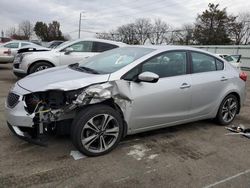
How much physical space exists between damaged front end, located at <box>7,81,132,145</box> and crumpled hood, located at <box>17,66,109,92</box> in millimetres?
57

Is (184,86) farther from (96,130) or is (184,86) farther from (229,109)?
(96,130)

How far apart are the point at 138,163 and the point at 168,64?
5.48ft

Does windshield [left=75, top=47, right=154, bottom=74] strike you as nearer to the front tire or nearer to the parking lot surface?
the front tire

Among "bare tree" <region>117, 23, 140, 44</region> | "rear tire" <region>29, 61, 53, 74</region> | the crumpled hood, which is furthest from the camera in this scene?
"bare tree" <region>117, 23, 140, 44</region>

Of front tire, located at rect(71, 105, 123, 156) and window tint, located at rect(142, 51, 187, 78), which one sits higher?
window tint, located at rect(142, 51, 187, 78)

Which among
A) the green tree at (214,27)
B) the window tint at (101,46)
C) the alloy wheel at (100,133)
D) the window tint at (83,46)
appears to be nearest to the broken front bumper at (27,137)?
the alloy wheel at (100,133)

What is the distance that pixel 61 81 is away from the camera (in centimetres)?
368

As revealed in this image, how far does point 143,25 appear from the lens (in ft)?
231

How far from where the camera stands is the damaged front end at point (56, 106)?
3.51 meters

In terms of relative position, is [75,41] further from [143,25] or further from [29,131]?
[143,25]

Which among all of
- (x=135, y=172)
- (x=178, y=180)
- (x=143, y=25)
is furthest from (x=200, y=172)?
(x=143, y=25)

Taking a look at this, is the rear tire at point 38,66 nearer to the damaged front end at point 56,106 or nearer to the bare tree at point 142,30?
the damaged front end at point 56,106

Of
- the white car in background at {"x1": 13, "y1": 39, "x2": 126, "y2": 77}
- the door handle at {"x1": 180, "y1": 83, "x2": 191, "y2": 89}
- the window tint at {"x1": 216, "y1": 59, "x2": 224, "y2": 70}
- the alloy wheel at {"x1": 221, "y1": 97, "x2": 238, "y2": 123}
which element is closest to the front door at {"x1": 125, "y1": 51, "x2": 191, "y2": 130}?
the door handle at {"x1": 180, "y1": 83, "x2": 191, "y2": 89}

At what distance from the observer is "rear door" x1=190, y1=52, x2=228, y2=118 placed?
468 centimetres
